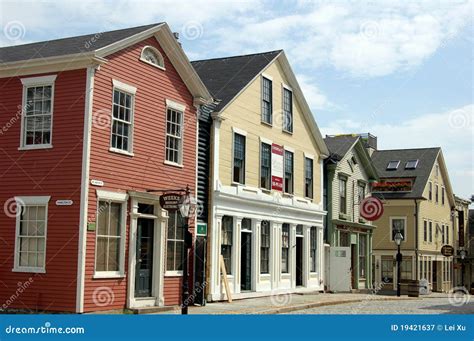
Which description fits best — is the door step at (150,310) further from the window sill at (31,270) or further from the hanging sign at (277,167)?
the hanging sign at (277,167)

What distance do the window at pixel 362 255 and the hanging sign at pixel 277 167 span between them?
11.7m

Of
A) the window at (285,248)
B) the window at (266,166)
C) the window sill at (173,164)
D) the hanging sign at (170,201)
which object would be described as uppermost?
the window at (266,166)

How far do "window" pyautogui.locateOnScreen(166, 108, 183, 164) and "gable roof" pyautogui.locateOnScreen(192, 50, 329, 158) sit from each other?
2.42 m

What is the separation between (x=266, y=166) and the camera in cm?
2841

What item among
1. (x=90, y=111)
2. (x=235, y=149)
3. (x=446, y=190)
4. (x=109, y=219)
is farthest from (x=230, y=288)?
(x=446, y=190)

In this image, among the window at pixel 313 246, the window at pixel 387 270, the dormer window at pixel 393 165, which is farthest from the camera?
the dormer window at pixel 393 165

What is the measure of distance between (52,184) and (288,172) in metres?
13.2

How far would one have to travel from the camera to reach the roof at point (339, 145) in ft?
119

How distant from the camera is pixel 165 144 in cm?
2206

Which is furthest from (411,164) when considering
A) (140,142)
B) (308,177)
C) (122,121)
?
(122,121)

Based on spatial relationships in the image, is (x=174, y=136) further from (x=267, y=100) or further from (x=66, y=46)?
(x=267, y=100)

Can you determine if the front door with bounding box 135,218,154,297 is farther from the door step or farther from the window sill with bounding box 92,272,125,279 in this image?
the window sill with bounding box 92,272,125,279

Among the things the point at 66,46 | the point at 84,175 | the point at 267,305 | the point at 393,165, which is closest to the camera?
the point at 84,175

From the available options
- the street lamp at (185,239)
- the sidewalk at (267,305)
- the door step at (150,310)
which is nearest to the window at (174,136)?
the street lamp at (185,239)
